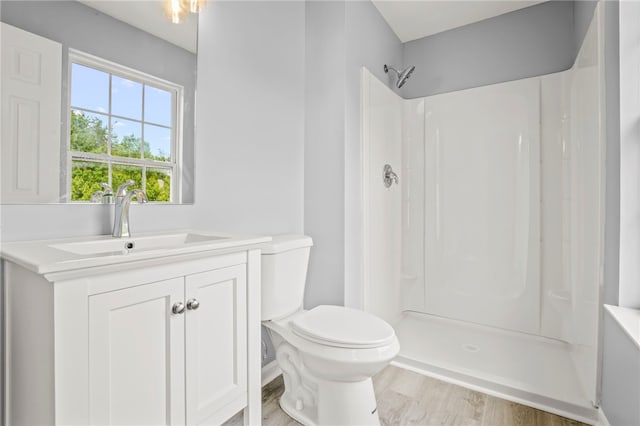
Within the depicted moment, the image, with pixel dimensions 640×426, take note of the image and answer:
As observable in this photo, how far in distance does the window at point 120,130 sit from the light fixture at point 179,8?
28cm

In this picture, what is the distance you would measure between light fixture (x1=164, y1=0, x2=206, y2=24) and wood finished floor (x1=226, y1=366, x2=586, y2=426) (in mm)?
1780

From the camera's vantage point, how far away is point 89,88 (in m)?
1.12

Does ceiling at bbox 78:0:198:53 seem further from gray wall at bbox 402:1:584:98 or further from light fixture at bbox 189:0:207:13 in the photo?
gray wall at bbox 402:1:584:98

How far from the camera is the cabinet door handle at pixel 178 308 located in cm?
94

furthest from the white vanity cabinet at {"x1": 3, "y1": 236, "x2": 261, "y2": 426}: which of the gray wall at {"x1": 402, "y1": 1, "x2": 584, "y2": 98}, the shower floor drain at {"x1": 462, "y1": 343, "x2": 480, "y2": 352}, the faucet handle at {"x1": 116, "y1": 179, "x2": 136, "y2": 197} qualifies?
the gray wall at {"x1": 402, "y1": 1, "x2": 584, "y2": 98}

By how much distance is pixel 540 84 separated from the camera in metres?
2.29

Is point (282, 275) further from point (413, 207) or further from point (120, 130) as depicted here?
point (413, 207)

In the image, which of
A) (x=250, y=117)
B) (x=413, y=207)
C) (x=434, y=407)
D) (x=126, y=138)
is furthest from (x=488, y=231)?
(x=126, y=138)

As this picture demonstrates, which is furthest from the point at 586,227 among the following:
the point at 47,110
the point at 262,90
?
the point at 47,110

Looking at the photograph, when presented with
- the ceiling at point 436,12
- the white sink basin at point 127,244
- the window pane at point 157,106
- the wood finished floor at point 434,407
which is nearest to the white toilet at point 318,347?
the wood finished floor at point 434,407

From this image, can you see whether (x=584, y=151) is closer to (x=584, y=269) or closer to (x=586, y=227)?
(x=586, y=227)

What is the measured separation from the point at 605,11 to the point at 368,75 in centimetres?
116

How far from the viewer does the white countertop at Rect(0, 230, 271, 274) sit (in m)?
0.71

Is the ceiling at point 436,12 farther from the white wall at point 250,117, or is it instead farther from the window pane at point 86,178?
the window pane at point 86,178
